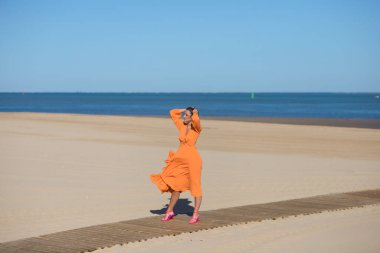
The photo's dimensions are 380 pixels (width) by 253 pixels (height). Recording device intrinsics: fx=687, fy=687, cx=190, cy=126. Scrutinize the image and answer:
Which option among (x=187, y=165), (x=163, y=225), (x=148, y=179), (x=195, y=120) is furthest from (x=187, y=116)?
(x=148, y=179)

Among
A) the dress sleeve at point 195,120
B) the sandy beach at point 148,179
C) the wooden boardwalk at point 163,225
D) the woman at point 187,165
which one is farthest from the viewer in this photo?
the sandy beach at point 148,179

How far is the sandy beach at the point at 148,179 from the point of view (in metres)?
11.0

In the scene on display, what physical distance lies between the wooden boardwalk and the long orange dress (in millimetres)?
585

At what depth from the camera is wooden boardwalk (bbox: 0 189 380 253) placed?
352 inches

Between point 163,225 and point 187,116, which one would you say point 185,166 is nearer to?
point 187,116

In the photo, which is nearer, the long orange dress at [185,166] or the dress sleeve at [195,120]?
the dress sleeve at [195,120]

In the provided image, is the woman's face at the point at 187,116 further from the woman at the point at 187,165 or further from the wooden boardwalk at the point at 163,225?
the wooden boardwalk at the point at 163,225

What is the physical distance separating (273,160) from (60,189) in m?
9.01

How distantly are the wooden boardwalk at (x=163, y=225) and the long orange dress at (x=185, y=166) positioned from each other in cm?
58

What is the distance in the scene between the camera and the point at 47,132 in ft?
111

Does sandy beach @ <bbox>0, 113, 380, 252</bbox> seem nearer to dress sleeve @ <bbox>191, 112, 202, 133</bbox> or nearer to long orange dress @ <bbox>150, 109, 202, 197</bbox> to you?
long orange dress @ <bbox>150, 109, 202, 197</bbox>

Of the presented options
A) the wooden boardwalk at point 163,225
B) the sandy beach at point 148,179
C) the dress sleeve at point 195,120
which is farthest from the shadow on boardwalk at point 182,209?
the dress sleeve at point 195,120

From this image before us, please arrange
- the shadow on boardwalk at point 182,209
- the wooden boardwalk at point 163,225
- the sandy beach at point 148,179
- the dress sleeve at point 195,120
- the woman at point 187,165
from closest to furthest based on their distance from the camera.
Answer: the wooden boardwalk at point 163,225
the dress sleeve at point 195,120
the woman at point 187,165
the sandy beach at point 148,179
the shadow on boardwalk at point 182,209

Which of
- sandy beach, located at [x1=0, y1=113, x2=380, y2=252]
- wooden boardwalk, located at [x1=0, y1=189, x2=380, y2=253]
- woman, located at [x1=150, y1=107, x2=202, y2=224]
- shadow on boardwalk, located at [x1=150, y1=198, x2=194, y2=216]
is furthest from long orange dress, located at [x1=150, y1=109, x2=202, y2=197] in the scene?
shadow on boardwalk, located at [x1=150, y1=198, x2=194, y2=216]
